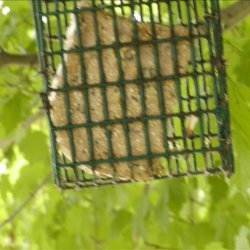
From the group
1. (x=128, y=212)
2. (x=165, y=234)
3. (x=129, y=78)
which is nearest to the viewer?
(x=129, y=78)

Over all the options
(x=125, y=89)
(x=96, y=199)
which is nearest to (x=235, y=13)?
(x=125, y=89)

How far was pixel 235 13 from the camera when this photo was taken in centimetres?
114

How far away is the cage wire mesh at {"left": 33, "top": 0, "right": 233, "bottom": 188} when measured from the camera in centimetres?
88

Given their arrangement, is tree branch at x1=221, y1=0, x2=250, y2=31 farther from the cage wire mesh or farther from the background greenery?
the cage wire mesh

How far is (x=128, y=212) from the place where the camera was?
1747mm

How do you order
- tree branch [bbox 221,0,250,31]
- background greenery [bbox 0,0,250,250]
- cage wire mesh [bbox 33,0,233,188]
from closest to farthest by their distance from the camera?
1. cage wire mesh [bbox 33,0,233,188]
2. tree branch [bbox 221,0,250,31]
3. background greenery [bbox 0,0,250,250]

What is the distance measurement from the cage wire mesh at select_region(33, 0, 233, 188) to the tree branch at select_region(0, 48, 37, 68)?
0.27m

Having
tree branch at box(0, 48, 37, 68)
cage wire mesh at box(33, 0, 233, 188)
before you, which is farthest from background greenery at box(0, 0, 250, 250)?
cage wire mesh at box(33, 0, 233, 188)

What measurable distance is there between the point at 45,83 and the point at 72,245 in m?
0.93

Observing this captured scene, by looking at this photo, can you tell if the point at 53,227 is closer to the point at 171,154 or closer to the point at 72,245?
the point at 72,245

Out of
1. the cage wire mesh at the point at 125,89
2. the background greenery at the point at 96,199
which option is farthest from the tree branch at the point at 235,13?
the cage wire mesh at the point at 125,89

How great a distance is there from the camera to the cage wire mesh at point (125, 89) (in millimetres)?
879

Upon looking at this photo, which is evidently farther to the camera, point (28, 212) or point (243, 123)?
point (28, 212)

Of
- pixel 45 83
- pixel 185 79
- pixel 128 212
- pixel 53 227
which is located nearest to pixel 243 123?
pixel 185 79
